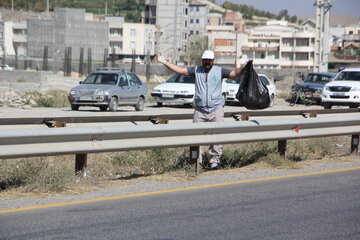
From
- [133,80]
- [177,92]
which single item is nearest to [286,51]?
[177,92]

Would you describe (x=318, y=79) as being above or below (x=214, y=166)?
above

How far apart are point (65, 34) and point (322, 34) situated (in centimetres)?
7778

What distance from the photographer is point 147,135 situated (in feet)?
34.3

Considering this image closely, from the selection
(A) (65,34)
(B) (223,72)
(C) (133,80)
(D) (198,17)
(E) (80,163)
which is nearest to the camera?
(E) (80,163)

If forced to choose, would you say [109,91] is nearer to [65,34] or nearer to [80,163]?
[80,163]

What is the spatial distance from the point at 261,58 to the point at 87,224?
144866mm

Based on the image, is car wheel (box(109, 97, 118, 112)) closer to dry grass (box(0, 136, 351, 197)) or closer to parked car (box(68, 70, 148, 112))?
parked car (box(68, 70, 148, 112))

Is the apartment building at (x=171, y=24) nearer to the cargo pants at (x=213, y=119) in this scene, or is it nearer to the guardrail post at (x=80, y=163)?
the cargo pants at (x=213, y=119)

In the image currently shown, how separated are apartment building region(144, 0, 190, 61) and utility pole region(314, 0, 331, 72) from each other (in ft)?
252

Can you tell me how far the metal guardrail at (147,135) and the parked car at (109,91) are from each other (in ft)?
49.8

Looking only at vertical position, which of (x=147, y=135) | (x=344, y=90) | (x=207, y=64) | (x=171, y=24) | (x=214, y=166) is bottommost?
(x=214, y=166)

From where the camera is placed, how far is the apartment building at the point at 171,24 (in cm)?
14138

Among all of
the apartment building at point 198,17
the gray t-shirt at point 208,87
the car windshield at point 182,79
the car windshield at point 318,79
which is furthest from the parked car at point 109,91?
the apartment building at point 198,17

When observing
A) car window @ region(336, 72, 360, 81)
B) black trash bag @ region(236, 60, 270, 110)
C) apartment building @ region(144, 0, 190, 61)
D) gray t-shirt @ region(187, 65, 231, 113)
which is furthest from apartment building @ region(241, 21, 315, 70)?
gray t-shirt @ region(187, 65, 231, 113)
